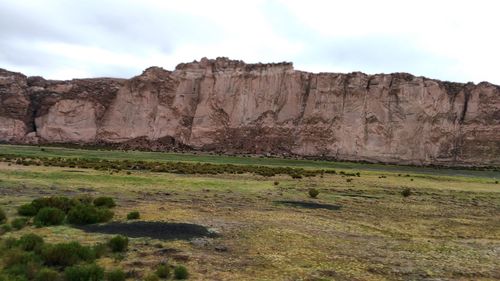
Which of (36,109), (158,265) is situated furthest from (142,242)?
(36,109)

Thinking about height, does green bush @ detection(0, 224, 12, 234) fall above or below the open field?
below

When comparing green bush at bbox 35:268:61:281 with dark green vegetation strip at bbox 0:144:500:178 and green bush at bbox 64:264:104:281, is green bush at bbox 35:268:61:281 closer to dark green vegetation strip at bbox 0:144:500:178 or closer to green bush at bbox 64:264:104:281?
green bush at bbox 64:264:104:281

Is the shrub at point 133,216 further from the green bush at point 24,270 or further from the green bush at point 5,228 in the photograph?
the green bush at point 24,270

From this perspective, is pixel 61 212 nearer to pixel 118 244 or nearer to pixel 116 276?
pixel 118 244

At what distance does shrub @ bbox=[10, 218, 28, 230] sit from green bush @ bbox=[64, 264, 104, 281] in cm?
600

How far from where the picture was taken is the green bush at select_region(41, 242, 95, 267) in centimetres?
1268

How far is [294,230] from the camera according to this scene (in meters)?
19.2

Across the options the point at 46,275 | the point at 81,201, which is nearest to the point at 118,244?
the point at 46,275

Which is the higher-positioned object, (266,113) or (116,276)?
(266,113)

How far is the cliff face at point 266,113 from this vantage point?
355ft

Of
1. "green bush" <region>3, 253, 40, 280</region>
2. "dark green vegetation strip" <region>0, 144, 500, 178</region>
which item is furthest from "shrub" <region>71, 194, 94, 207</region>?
"dark green vegetation strip" <region>0, 144, 500, 178</region>

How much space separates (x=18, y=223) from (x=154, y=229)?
14.8 feet

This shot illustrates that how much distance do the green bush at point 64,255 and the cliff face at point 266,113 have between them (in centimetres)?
9561

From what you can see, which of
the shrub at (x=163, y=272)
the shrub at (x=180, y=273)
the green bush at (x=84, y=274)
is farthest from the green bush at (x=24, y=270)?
the shrub at (x=180, y=273)
